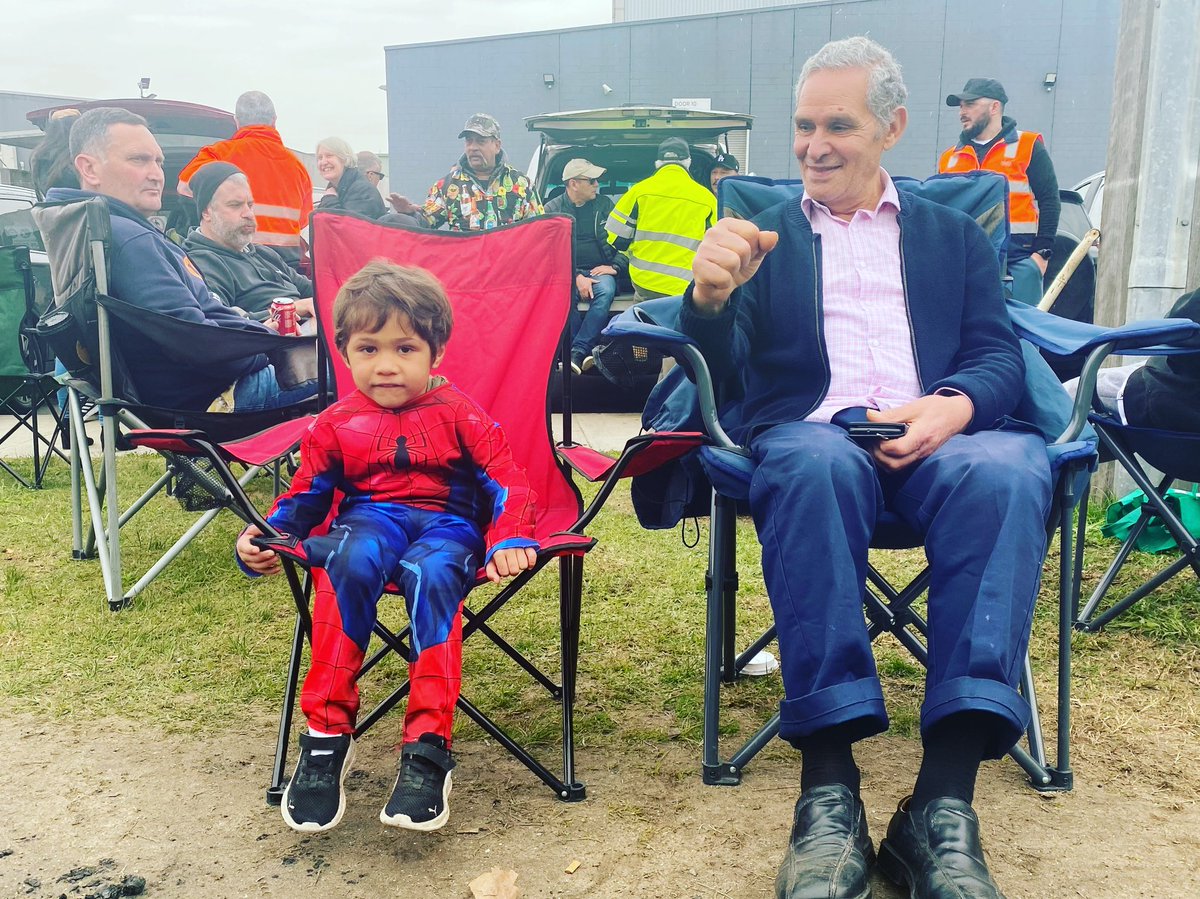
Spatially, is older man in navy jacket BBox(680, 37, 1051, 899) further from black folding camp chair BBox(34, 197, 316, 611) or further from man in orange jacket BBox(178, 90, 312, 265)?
man in orange jacket BBox(178, 90, 312, 265)

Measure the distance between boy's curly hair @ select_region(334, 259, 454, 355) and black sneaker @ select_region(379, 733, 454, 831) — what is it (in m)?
0.77

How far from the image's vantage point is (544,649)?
8.59 ft

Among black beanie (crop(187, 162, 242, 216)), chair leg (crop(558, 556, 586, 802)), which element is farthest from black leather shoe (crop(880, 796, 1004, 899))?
black beanie (crop(187, 162, 242, 216))

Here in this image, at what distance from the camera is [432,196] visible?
616 cm

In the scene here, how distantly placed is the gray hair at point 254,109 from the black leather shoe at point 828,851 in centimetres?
509

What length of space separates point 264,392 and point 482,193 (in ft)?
10.6

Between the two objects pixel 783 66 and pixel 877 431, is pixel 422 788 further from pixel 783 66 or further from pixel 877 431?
pixel 783 66

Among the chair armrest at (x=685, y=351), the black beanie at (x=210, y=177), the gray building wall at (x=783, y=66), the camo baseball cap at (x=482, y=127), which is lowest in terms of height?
the chair armrest at (x=685, y=351)

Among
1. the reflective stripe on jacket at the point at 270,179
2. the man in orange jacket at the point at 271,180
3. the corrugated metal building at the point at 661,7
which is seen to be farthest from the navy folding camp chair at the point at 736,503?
the corrugated metal building at the point at 661,7

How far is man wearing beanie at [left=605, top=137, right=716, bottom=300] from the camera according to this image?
5.43 m

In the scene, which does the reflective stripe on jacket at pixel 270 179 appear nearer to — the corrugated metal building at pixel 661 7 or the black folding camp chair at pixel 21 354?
the black folding camp chair at pixel 21 354

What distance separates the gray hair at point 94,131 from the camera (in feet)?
10.5

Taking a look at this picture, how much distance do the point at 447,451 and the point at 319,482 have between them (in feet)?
0.82

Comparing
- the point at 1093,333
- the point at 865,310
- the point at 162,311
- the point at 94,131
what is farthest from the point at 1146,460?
the point at 94,131
